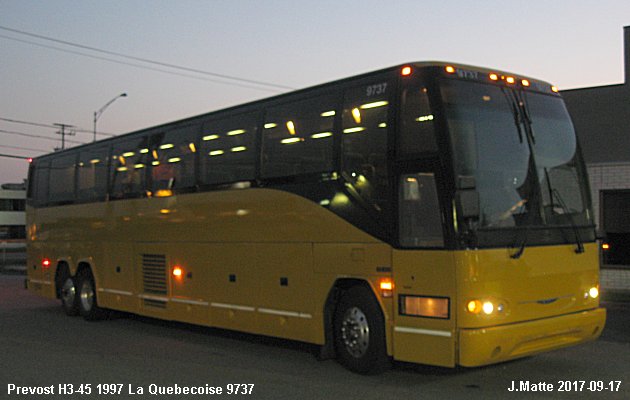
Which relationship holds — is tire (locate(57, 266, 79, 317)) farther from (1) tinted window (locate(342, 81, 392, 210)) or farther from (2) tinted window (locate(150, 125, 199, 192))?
(1) tinted window (locate(342, 81, 392, 210))

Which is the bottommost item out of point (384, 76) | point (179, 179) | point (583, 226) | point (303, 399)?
point (303, 399)

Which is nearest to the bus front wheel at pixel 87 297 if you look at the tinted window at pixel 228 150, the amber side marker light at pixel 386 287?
the tinted window at pixel 228 150

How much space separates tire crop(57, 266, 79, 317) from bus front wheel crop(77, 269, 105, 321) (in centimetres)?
23

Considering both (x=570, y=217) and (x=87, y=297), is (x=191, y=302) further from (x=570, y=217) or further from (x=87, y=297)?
(x=570, y=217)

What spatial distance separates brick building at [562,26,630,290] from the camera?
20.1 metres

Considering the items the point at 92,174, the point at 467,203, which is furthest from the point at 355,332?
the point at 92,174

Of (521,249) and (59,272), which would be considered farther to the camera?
(59,272)

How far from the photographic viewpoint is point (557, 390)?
330 inches

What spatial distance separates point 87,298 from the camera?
640 inches

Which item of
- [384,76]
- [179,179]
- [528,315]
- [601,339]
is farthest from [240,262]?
[601,339]

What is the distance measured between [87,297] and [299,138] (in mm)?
7806

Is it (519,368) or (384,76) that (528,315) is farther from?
(384,76)

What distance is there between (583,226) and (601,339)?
335cm

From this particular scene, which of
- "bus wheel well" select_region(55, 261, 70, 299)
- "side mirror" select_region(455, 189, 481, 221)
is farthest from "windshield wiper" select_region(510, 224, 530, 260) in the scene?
"bus wheel well" select_region(55, 261, 70, 299)
